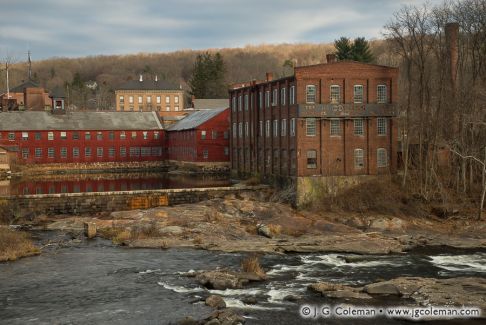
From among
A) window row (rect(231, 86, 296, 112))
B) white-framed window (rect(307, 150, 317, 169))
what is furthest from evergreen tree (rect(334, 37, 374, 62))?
white-framed window (rect(307, 150, 317, 169))

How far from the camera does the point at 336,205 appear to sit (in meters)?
41.9

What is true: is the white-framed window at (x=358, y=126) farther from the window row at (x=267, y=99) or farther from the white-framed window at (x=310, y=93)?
the window row at (x=267, y=99)

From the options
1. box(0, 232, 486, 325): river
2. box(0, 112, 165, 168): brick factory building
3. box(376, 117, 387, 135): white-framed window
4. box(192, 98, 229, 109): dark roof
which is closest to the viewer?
box(0, 232, 486, 325): river

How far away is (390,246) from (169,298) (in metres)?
14.8

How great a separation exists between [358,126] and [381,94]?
127 inches

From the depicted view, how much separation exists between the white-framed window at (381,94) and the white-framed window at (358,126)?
2.16 m

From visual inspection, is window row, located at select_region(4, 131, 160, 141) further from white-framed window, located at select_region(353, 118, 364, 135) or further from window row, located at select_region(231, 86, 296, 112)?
white-framed window, located at select_region(353, 118, 364, 135)

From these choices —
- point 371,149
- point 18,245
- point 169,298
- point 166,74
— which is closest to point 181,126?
point 371,149

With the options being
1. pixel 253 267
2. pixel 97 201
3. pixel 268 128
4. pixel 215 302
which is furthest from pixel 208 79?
pixel 215 302

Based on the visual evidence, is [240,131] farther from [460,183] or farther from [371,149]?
[460,183]

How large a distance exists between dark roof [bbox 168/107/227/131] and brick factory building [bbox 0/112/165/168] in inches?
158

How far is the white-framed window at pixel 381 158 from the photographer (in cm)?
4526

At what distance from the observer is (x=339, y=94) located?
44125 mm

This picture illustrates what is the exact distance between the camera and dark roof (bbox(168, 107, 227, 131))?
7450cm
